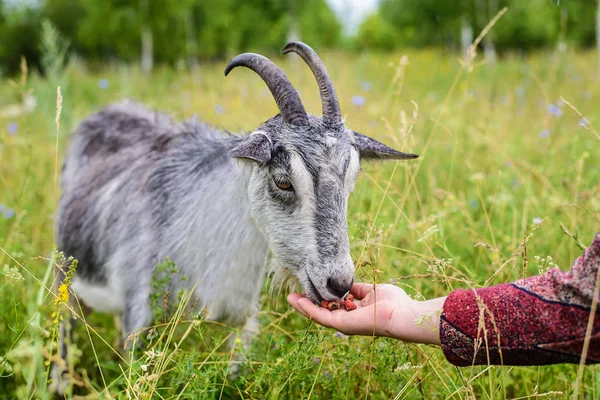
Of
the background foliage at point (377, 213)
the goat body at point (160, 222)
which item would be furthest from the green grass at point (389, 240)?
the goat body at point (160, 222)

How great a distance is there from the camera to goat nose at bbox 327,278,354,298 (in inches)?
75.5

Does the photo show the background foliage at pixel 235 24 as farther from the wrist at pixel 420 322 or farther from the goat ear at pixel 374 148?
the wrist at pixel 420 322

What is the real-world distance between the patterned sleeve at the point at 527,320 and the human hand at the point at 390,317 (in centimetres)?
7

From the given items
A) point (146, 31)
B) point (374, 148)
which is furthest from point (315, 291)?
point (146, 31)

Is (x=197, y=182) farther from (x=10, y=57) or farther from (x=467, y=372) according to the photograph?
(x=10, y=57)

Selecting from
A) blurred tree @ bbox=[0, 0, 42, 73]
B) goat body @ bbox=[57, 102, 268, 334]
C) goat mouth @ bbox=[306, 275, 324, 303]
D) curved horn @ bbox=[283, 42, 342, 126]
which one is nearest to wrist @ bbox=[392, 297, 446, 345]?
goat mouth @ bbox=[306, 275, 324, 303]

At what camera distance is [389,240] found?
2684 mm

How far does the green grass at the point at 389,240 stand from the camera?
179cm

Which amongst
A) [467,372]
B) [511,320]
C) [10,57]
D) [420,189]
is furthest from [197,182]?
[10,57]

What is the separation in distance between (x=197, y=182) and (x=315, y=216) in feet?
3.06

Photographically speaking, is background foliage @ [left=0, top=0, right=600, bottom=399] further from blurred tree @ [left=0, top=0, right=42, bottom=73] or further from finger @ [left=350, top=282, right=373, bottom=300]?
blurred tree @ [left=0, top=0, right=42, bottom=73]

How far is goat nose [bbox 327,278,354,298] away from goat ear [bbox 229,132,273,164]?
558 millimetres

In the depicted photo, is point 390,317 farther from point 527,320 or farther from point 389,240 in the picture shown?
point 389,240

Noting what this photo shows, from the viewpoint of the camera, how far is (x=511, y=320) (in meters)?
1.44
